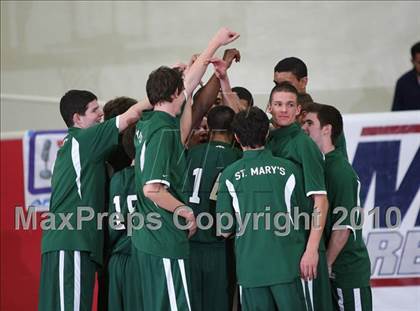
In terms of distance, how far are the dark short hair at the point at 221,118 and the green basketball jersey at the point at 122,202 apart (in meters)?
0.51

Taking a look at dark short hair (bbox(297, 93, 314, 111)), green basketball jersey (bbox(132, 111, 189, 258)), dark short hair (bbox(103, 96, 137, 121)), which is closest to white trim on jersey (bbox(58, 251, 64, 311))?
green basketball jersey (bbox(132, 111, 189, 258))

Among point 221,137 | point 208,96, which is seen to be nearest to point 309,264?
point 221,137

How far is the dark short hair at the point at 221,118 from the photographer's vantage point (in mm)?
5285

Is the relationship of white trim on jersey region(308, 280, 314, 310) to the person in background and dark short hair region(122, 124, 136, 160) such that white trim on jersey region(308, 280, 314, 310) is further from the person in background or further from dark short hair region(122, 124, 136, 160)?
dark short hair region(122, 124, 136, 160)

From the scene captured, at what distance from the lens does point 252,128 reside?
4.87 metres

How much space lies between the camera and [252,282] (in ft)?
15.9

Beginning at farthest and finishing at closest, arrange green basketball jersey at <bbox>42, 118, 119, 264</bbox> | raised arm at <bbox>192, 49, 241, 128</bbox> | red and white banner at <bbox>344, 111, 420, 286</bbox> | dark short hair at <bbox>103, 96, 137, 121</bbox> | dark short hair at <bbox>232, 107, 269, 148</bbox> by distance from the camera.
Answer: red and white banner at <bbox>344, 111, 420, 286</bbox>, dark short hair at <bbox>103, 96, 137, 121</bbox>, raised arm at <bbox>192, 49, 241, 128</bbox>, green basketball jersey at <bbox>42, 118, 119, 264</bbox>, dark short hair at <bbox>232, 107, 269, 148</bbox>

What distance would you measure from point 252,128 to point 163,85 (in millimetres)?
499

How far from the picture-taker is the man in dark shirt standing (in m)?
7.51

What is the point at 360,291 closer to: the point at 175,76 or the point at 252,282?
the point at 252,282

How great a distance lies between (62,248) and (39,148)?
5.66 feet

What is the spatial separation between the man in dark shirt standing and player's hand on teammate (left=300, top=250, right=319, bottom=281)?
2.95 meters

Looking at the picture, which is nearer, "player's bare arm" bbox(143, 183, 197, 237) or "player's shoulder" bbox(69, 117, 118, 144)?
"player's bare arm" bbox(143, 183, 197, 237)

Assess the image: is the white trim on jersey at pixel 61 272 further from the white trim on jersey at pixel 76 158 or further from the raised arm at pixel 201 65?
the raised arm at pixel 201 65
